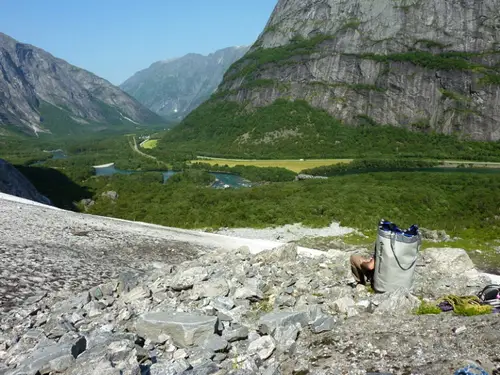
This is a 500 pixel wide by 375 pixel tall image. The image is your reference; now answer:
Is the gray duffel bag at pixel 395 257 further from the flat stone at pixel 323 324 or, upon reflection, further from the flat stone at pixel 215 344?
the flat stone at pixel 215 344

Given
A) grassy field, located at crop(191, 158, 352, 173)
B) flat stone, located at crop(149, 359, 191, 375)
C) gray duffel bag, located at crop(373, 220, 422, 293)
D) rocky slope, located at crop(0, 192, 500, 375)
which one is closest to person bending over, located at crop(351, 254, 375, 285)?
rocky slope, located at crop(0, 192, 500, 375)

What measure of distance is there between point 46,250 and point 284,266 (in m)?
8.19

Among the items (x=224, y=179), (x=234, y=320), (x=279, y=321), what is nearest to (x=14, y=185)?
(x=234, y=320)

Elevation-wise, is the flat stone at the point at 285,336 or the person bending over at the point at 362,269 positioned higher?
the person bending over at the point at 362,269

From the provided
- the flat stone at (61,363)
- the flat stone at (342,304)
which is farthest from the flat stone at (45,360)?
the flat stone at (342,304)

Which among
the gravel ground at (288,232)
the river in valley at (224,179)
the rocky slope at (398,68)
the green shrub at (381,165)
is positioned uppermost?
Answer: the rocky slope at (398,68)

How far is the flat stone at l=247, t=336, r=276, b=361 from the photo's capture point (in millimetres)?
7250

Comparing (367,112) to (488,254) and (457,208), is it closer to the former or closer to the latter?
(457,208)

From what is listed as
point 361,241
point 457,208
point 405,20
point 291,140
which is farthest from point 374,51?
point 361,241

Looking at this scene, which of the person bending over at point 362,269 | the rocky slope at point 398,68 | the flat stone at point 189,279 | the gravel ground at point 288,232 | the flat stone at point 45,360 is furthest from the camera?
the rocky slope at point 398,68

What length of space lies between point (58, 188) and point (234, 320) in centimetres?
5357

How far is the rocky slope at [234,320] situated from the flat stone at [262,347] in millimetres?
25

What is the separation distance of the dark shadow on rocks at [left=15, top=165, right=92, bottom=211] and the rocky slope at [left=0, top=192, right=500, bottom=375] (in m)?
35.1

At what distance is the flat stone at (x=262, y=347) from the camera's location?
725 cm
